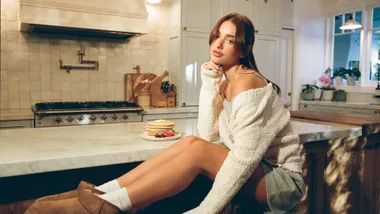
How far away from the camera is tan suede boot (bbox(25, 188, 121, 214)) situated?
1151mm

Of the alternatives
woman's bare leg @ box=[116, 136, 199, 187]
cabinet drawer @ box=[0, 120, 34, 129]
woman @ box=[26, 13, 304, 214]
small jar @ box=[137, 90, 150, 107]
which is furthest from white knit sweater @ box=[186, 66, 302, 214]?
small jar @ box=[137, 90, 150, 107]

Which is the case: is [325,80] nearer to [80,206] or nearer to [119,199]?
[119,199]

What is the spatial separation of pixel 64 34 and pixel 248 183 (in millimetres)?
3289

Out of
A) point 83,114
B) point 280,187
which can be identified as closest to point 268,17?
point 83,114

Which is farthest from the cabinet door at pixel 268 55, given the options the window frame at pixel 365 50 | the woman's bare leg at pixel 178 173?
the woman's bare leg at pixel 178 173

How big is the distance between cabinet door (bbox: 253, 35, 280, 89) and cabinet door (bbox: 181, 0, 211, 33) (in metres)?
0.85

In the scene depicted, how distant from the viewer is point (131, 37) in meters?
4.23

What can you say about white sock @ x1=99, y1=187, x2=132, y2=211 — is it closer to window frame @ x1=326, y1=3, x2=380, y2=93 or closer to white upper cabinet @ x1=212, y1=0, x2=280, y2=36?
white upper cabinet @ x1=212, y1=0, x2=280, y2=36

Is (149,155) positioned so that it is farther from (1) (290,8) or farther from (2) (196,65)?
(1) (290,8)

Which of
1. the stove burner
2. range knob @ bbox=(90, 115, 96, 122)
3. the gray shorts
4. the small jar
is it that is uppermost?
the small jar

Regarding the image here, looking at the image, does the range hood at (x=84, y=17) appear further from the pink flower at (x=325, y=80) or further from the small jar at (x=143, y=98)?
the pink flower at (x=325, y=80)

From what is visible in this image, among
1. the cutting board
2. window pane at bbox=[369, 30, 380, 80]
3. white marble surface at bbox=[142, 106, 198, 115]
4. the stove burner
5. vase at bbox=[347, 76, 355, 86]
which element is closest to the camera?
the stove burner

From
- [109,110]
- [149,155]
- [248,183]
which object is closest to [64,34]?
[109,110]

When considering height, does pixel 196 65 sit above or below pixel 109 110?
above
